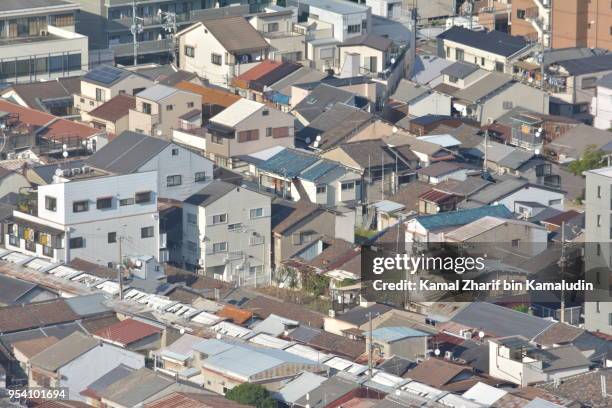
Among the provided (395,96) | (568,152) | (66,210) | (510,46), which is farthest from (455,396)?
(510,46)

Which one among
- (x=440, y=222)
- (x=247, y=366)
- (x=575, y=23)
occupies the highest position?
(x=575, y=23)

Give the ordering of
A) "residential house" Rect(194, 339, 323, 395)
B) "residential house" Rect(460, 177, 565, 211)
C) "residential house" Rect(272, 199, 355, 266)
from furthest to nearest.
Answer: "residential house" Rect(460, 177, 565, 211) → "residential house" Rect(272, 199, 355, 266) → "residential house" Rect(194, 339, 323, 395)

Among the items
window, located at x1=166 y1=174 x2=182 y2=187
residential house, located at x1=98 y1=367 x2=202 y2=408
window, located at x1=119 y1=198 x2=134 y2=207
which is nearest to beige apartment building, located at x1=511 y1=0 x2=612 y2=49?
window, located at x1=166 y1=174 x2=182 y2=187

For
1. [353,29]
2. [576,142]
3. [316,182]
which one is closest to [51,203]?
[316,182]

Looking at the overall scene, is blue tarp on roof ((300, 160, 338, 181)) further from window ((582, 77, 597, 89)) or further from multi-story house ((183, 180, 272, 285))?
window ((582, 77, 597, 89))

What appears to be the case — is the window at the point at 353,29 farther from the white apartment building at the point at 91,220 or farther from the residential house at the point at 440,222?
the white apartment building at the point at 91,220

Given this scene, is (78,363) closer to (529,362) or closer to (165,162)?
(529,362)
